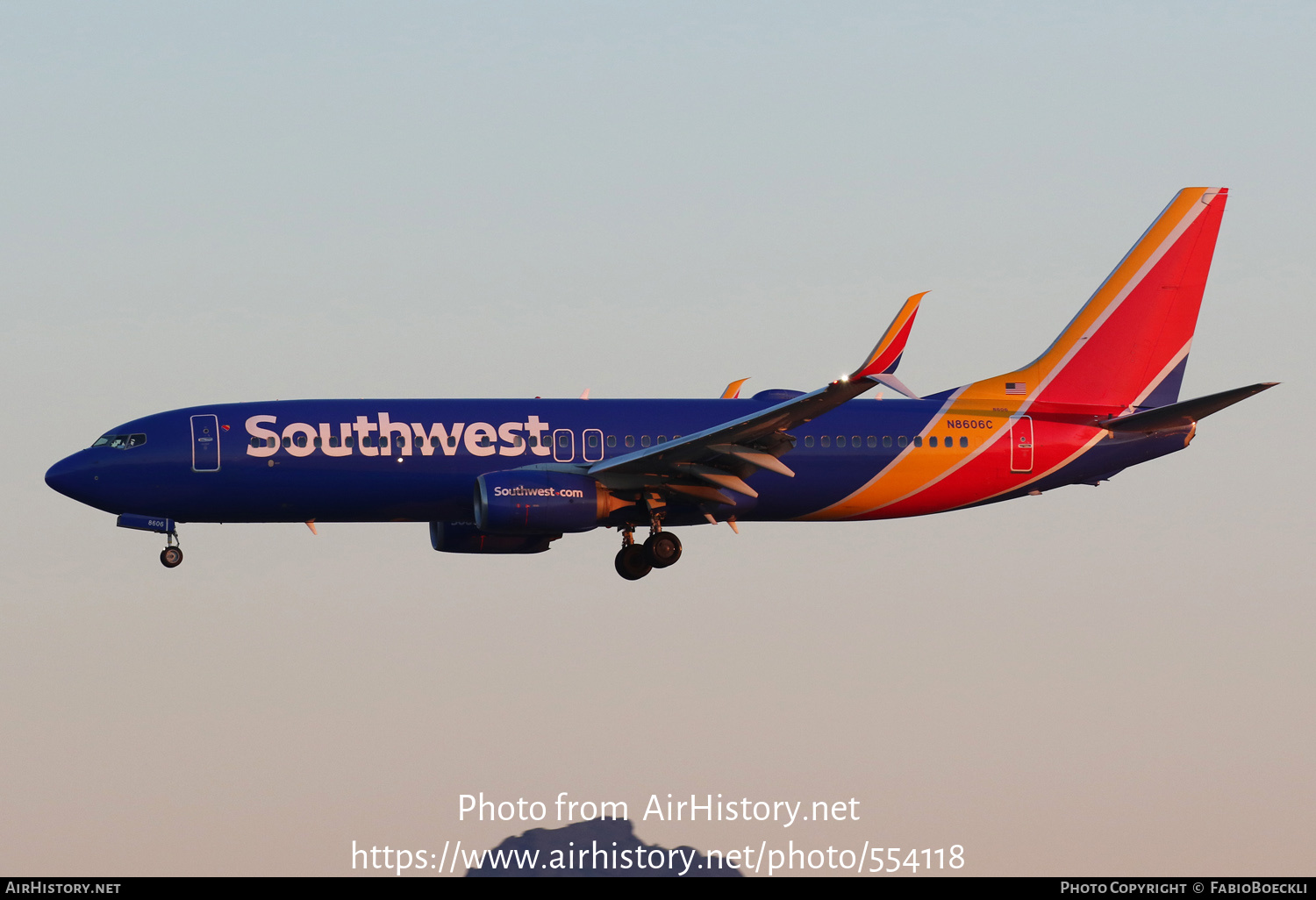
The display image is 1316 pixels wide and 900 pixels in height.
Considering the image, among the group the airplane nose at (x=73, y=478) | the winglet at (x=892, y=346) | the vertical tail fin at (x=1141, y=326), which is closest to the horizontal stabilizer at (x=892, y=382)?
the winglet at (x=892, y=346)

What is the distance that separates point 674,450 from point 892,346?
7.93 m

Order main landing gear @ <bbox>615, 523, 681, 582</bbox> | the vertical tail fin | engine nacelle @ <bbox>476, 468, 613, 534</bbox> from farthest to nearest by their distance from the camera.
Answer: the vertical tail fin
main landing gear @ <bbox>615, 523, 681, 582</bbox>
engine nacelle @ <bbox>476, 468, 613, 534</bbox>

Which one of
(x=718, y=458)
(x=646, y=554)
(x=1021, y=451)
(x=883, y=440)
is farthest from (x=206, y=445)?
(x=1021, y=451)

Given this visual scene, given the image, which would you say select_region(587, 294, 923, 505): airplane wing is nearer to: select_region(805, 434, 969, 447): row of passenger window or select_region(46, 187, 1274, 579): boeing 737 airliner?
select_region(46, 187, 1274, 579): boeing 737 airliner

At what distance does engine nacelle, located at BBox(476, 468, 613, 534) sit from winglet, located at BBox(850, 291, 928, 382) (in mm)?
8828

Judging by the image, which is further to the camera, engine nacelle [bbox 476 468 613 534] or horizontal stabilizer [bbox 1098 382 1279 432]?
horizontal stabilizer [bbox 1098 382 1279 432]

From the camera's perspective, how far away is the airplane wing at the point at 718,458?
34562 millimetres

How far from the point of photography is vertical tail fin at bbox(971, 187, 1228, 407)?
1671 inches

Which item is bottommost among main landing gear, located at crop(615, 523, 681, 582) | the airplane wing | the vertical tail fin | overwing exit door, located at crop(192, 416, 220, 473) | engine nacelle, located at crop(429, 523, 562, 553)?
main landing gear, located at crop(615, 523, 681, 582)

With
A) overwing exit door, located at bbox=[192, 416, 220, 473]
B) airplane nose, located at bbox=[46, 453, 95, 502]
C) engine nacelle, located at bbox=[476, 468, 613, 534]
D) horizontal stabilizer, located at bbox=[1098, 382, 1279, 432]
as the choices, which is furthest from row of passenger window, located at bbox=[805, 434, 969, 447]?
airplane nose, located at bbox=[46, 453, 95, 502]

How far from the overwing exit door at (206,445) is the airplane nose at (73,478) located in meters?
2.62

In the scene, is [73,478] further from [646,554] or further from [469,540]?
[646,554]

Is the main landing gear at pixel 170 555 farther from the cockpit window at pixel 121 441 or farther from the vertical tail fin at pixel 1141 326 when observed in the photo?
the vertical tail fin at pixel 1141 326

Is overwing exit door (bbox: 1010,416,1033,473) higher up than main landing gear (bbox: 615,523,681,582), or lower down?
higher up
